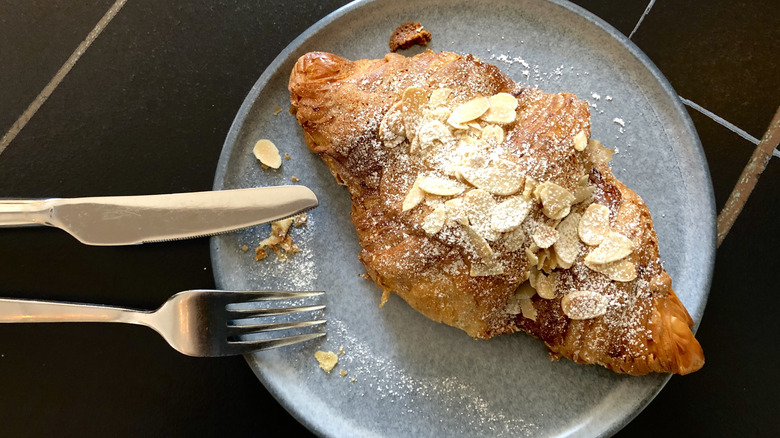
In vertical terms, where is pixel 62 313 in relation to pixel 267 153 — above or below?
below

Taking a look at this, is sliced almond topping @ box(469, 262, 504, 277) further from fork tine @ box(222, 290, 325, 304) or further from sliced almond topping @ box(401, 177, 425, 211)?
fork tine @ box(222, 290, 325, 304)

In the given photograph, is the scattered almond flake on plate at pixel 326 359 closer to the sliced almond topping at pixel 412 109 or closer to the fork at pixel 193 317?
the fork at pixel 193 317

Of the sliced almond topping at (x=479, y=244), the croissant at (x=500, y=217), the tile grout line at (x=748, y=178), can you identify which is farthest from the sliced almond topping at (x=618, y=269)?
the tile grout line at (x=748, y=178)

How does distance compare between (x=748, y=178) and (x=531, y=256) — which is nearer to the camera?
(x=531, y=256)

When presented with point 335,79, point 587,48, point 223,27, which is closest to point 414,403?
point 335,79

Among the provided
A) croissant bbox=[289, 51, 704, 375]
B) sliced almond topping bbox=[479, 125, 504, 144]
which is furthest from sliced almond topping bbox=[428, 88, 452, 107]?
sliced almond topping bbox=[479, 125, 504, 144]

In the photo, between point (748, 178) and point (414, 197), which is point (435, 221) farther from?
point (748, 178)

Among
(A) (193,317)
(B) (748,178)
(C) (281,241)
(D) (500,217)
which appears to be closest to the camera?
(D) (500,217)

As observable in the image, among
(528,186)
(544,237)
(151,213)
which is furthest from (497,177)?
(151,213)
